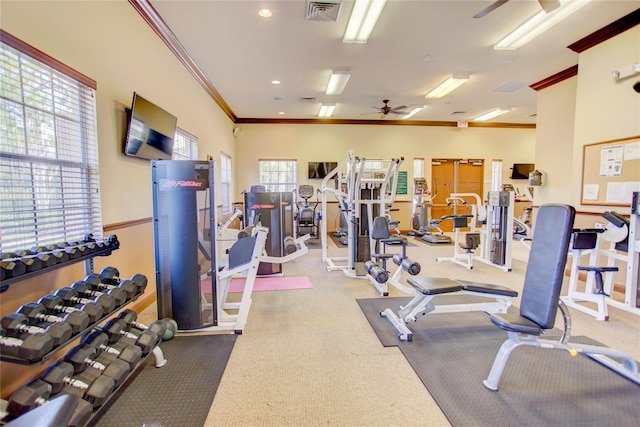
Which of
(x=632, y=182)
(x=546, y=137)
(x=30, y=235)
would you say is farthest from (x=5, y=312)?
(x=546, y=137)

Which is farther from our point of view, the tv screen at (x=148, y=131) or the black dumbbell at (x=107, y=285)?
the tv screen at (x=148, y=131)

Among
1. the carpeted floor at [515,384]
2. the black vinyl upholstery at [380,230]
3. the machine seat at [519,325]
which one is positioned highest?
the black vinyl upholstery at [380,230]

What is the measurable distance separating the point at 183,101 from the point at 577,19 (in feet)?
17.2

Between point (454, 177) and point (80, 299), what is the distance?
368 inches

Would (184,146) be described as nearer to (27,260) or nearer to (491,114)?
(27,260)

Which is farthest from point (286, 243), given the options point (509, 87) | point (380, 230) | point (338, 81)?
point (509, 87)

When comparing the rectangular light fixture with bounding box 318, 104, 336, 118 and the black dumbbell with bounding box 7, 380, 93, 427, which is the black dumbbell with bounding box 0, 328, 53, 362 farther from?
the rectangular light fixture with bounding box 318, 104, 336, 118

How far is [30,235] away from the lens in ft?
→ 6.16

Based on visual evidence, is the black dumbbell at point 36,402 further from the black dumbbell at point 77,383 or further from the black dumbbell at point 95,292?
the black dumbbell at point 95,292

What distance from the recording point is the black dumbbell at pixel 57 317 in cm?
153

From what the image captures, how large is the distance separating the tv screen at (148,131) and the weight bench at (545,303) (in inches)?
136

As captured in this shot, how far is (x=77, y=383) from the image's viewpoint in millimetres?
1518

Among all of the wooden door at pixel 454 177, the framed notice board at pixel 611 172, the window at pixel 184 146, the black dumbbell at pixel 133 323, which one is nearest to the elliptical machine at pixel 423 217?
the wooden door at pixel 454 177

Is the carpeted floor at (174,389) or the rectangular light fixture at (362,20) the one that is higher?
the rectangular light fixture at (362,20)
